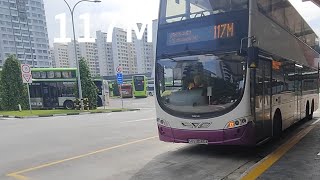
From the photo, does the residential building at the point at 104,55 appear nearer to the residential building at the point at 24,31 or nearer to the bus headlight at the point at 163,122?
the residential building at the point at 24,31

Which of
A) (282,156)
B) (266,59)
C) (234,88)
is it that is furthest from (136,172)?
(266,59)

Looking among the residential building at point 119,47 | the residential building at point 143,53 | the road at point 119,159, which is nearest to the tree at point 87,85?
the road at point 119,159

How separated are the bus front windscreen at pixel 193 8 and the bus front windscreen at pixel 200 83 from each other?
1.00 metres

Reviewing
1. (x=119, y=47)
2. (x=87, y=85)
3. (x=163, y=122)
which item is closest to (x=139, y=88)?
(x=119, y=47)

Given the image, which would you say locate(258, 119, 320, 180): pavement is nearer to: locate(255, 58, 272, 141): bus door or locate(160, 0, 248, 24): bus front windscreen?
locate(255, 58, 272, 141): bus door

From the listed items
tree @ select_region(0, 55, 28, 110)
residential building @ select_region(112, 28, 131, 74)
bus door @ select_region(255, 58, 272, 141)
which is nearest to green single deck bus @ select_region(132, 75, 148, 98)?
residential building @ select_region(112, 28, 131, 74)

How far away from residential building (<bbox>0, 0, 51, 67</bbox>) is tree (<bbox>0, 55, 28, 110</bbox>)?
26.5m

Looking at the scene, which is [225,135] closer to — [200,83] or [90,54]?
[200,83]

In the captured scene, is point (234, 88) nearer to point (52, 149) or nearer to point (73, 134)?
point (52, 149)

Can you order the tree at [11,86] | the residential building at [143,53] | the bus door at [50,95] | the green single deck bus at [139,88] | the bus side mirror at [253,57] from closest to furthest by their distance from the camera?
the bus side mirror at [253,57], the tree at [11,86], the bus door at [50,95], the green single deck bus at [139,88], the residential building at [143,53]

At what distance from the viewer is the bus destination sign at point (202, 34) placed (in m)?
7.73

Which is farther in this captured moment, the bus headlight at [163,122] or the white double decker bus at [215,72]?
the bus headlight at [163,122]

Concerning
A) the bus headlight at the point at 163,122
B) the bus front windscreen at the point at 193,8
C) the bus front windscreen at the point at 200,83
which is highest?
the bus front windscreen at the point at 193,8

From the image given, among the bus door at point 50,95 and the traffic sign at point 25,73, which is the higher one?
the traffic sign at point 25,73
